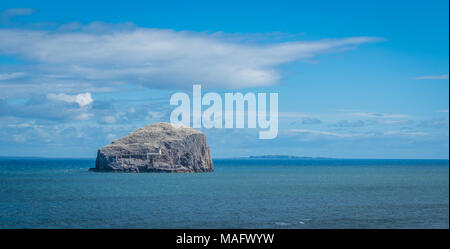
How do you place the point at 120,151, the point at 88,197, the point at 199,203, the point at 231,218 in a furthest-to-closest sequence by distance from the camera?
the point at 120,151 < the point at 88,197 < the point at 199,203 < the point at 231,218

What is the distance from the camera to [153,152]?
134m

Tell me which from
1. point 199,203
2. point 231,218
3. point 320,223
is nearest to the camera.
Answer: point 320,223

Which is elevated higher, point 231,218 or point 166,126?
point 166,126

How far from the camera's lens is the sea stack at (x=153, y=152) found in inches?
5300

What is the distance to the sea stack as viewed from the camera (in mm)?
134625

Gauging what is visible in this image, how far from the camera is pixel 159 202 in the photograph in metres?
53.8

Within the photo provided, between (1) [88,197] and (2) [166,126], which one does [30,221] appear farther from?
(2) [166,126]
